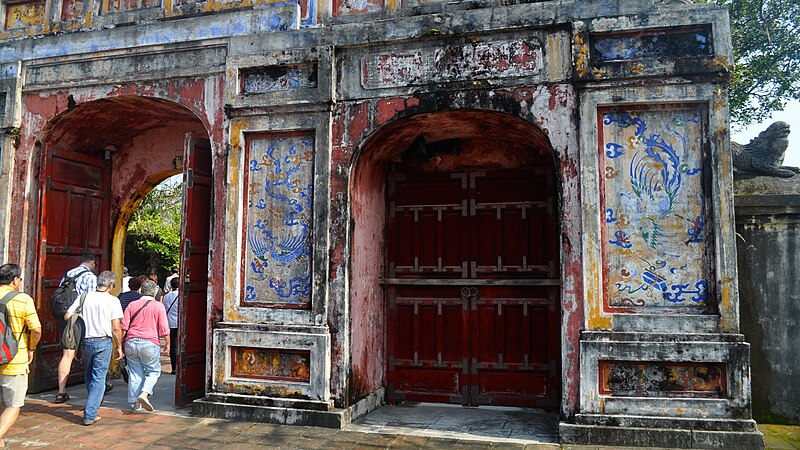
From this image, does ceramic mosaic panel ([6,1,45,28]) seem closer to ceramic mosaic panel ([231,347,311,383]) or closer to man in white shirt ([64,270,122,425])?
man in white shirt ([64,270,122,425])

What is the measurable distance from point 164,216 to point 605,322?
16.8 metres

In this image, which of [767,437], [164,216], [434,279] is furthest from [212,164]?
[164,216]

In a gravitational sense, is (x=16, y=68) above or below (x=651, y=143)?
above

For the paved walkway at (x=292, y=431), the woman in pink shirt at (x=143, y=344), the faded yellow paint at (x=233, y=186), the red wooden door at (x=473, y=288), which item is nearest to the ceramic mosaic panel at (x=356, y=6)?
the faded yellow paint at (x=233, y=186)

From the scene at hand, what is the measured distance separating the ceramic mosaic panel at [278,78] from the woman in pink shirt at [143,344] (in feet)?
8.56

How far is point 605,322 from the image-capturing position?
221 inches

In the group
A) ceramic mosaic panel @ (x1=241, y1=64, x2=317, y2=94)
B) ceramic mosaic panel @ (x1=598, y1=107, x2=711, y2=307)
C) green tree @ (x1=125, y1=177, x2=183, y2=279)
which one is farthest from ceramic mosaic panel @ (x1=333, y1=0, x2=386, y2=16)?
green tree @ (x1=125, y1=177, x2=183, y2=279)

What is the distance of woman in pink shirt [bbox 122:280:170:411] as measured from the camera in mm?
6531

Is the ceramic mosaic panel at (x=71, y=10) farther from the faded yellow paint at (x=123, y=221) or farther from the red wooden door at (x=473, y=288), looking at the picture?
the red wooden door at (x=473, y=288)

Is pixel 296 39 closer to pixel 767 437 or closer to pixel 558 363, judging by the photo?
pixel 558 363

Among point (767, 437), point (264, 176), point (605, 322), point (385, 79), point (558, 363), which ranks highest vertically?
point (385, 79)

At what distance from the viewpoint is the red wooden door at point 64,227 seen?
7.67m

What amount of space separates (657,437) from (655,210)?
2.03m

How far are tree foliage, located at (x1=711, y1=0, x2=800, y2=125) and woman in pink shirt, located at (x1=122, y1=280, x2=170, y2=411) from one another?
37.1 feet
